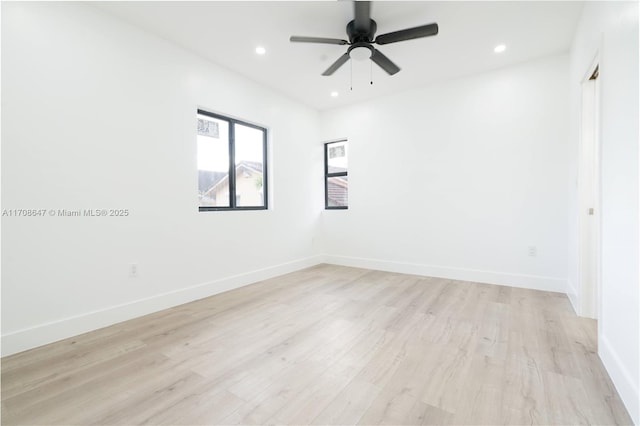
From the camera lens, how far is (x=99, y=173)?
7.79 feet

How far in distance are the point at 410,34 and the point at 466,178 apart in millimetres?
2161

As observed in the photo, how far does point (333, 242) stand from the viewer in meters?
5.00

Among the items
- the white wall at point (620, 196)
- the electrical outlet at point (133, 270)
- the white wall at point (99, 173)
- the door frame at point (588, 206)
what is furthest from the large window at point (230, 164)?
the door frame at point (588, 206)

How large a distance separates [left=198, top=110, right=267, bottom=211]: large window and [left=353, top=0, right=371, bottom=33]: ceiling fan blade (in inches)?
79.0

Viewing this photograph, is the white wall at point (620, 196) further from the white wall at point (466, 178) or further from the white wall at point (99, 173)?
the white wall at point (99, 173)

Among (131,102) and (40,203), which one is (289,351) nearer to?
(40,203)

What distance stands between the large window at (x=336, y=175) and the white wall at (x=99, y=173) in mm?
2082

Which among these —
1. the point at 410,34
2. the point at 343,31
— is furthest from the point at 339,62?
the point at 410,34

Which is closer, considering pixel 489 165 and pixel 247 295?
pixel 247 295

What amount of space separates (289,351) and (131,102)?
265cm

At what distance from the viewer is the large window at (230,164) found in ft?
10.8

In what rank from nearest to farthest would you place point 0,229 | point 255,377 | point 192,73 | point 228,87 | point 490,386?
point 490,386 < point 255,377 < point 0,229 < point 192,73 < point 228,87

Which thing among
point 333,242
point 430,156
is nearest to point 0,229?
point 333,242

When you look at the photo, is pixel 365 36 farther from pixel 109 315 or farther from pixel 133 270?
pixel 109 315
